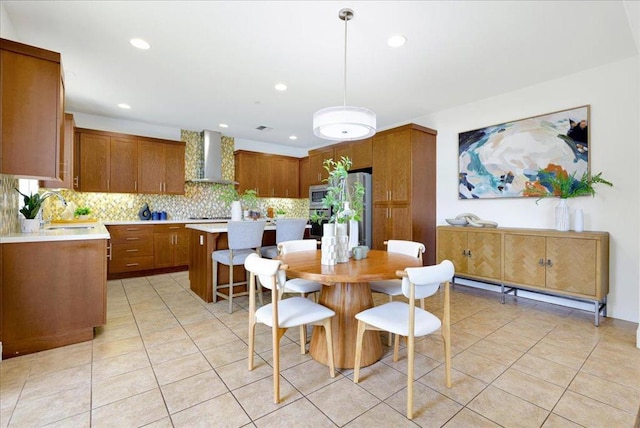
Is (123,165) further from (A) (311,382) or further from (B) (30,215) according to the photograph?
(A) (311,382)

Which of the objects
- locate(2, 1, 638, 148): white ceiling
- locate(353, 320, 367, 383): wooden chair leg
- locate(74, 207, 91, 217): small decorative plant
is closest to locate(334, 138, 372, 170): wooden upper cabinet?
locate(2, 1, 638, 148): white ceiling

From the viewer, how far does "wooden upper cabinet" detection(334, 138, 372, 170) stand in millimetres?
4812

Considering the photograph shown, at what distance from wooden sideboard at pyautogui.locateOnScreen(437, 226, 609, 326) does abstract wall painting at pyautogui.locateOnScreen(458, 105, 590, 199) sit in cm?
64

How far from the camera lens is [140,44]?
2.70 metres

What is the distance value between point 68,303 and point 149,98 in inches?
114

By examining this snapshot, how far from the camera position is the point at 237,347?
236 centimetres

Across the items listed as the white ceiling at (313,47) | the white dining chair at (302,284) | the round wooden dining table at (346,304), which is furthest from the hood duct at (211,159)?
the round wooden dining table at (346,304)

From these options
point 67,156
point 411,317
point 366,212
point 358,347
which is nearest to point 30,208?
point 67,156

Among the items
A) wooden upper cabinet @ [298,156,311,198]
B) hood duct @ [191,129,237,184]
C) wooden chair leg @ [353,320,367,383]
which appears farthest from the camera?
wooden upper cabinet @ [298,156,311,198]

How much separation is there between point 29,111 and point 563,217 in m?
4.88

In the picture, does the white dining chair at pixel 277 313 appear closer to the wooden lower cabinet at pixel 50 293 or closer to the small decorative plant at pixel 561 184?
the wooden lower cabinet at pixel 50 293

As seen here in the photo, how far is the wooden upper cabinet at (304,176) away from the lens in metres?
6.65

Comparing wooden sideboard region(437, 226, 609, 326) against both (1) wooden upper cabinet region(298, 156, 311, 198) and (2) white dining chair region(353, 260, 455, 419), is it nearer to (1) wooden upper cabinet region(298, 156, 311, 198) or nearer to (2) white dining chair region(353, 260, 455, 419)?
(2) white dining chair region(353, 260, 455, 419)

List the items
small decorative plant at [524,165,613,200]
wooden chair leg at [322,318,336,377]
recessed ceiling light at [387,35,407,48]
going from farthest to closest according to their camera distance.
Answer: small decorative plant at [524,165,613,200] → recessed ceiling light at [387,35,407,48] → wooden chair leg at [322,318,336,377]
